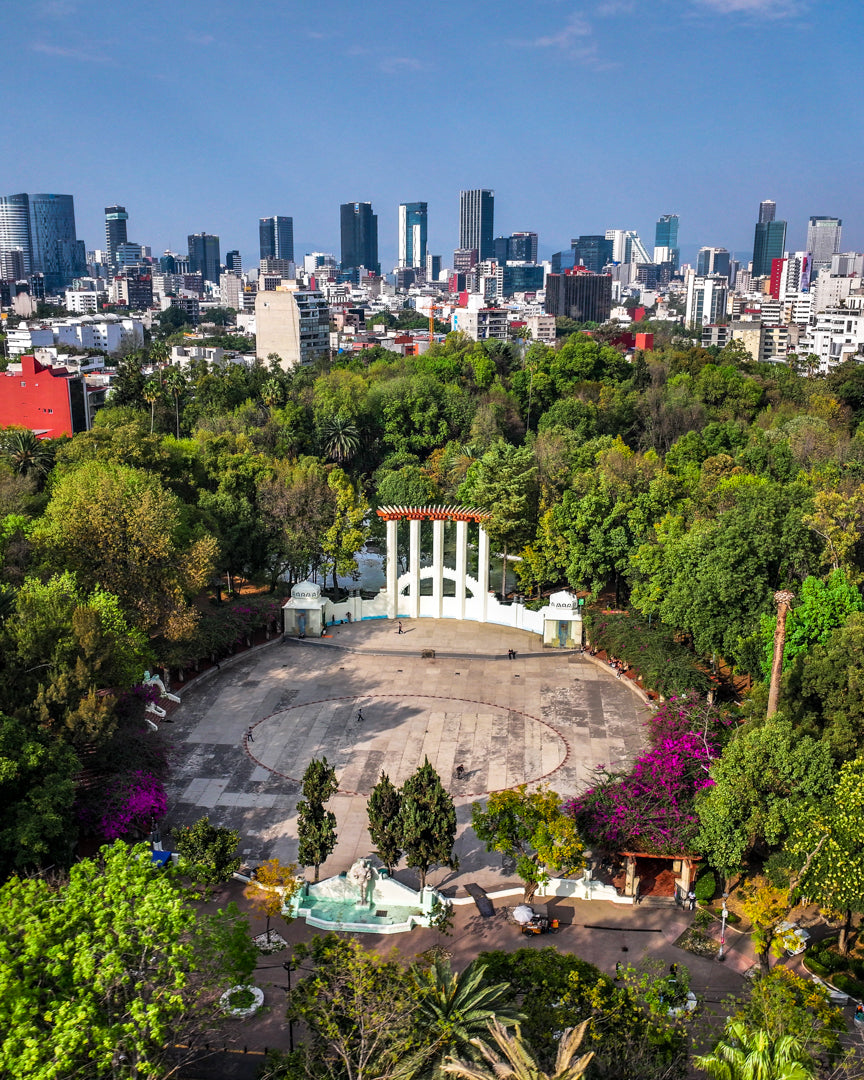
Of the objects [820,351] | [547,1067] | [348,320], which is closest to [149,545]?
[547,1067]

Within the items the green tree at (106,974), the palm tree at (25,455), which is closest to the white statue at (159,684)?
the palm tree at (25,455)

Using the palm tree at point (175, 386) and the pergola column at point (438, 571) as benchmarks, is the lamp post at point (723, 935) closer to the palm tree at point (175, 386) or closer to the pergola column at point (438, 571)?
the pergola column at point (438, 571)

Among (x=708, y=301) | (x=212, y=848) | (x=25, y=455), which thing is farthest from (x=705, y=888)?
(x=708, y=301)

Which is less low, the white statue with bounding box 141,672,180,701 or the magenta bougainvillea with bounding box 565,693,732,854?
the magenta bougainvillea with bounding box 565,693,732,854

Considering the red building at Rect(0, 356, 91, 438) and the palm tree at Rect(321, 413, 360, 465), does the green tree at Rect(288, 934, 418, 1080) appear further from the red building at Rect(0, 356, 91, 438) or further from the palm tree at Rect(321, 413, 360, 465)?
the red building at Rect(0, 356, 91, 438)

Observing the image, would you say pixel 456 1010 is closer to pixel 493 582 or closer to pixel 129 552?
pixel 129 552

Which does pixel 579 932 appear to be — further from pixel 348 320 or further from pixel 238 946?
pixel 348 320

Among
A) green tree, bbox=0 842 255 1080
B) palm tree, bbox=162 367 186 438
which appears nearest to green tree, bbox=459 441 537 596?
palm tree, bbox=162 367 186 438
